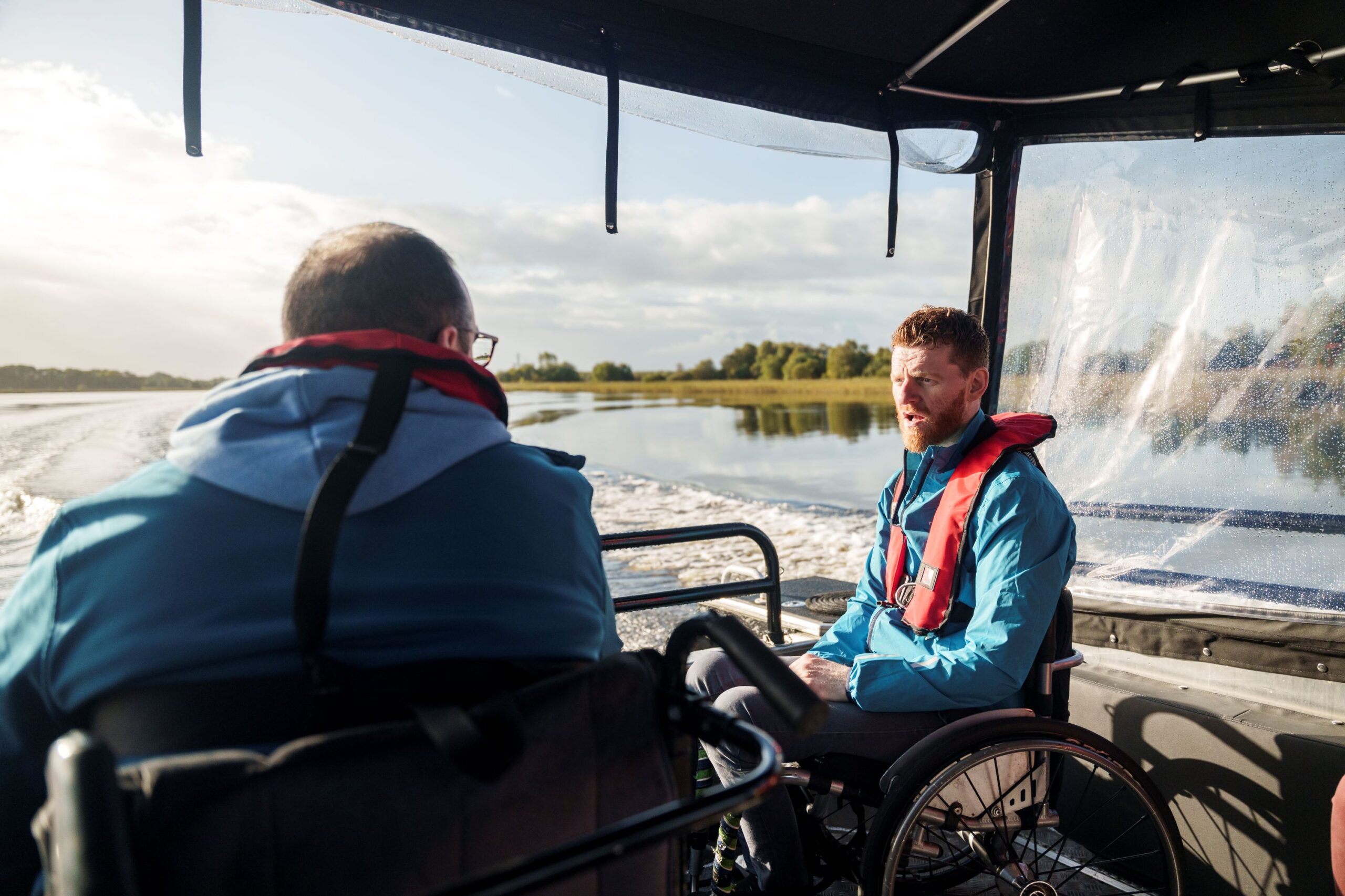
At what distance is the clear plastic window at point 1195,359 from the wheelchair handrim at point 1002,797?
1.18 meters

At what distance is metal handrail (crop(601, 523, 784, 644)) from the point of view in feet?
6.97

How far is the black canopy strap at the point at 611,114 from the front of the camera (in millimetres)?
2260

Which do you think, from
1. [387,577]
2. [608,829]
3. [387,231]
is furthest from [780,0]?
[608,829]

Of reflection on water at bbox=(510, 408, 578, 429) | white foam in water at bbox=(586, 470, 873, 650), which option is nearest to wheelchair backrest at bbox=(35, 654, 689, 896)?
white foam in water at bbox=(586, 470, 873, 650)

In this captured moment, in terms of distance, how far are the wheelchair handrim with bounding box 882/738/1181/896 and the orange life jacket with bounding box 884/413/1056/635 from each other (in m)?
0.38

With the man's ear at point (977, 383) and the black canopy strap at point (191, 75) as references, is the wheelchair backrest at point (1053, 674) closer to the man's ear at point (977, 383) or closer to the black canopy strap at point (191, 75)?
the man's ear at point (977, 383)

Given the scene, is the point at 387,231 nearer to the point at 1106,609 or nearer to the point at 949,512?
the point at 949,512

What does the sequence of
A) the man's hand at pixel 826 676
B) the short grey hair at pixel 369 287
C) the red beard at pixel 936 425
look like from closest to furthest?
the short grey hair at pixel 369 287 < the man's hand at pixel 826 676 < the red beard at pixel 936 425

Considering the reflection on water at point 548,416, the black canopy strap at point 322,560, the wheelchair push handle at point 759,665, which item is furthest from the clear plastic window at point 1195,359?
the reflection on water at point 548,416

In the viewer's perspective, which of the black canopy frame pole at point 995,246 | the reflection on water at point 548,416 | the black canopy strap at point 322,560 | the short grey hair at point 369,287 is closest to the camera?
the black canopy strap at point 322,560

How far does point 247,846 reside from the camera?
0.69m

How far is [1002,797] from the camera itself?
1.75 metres

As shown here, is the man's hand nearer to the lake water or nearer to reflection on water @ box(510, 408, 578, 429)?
the lake water

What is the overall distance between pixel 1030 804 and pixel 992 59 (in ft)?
7.45
